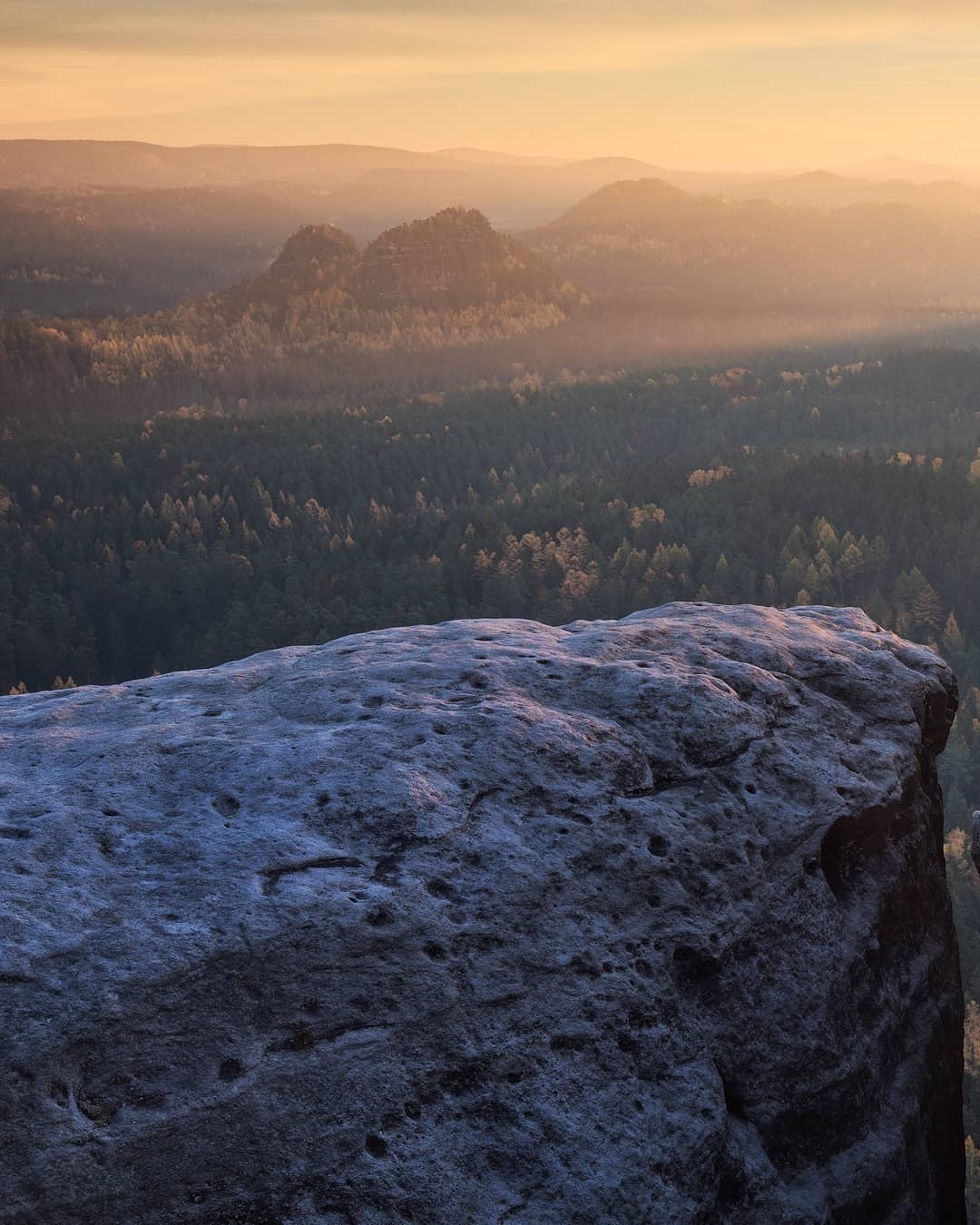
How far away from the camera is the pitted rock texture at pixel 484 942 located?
11633mm

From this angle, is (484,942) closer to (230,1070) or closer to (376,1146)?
(376,1146)

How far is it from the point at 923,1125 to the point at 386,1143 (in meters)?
8.31

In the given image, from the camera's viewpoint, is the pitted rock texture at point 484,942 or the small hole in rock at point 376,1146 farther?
the small hole in rock at point 376,1146

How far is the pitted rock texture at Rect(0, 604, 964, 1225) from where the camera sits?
11633 mm

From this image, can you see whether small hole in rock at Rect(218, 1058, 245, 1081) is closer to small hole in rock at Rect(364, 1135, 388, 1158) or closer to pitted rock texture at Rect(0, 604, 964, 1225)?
pitted rock texture at Rect(0, 604, 964, 1225)

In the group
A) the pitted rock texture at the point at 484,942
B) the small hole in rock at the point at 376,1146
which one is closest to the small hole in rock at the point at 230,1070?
the pitted rock texture at the point at 484,942

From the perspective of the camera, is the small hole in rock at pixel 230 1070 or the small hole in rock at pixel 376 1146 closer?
the small hole in rock at pixel 230 1070

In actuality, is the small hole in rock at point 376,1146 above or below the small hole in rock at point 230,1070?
below

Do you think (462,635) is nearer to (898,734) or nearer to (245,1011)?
(898,734)

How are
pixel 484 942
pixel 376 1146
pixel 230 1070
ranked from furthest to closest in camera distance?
1. pixel 484 942
2. pixel 376 1146
3. pixel 230 1070

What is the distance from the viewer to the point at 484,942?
13.3 metres

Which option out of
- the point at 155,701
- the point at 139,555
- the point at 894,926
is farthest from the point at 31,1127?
the point at 139,555

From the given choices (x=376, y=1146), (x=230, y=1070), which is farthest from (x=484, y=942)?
(x=230, y=1070)

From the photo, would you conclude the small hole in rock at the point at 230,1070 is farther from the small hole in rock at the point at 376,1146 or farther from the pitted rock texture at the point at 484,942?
the small hole in rock at the point at 376,1146
